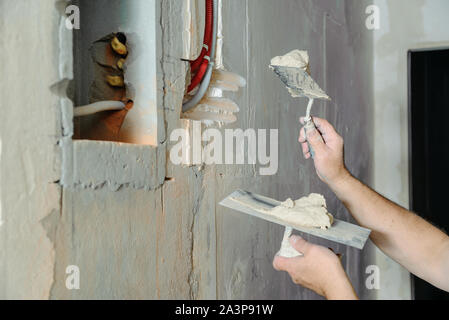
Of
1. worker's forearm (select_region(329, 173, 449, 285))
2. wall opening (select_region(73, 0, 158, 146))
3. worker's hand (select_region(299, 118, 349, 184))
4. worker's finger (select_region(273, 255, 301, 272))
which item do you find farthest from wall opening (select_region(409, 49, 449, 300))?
wall opening (select_region(73, 0, 158, 146))

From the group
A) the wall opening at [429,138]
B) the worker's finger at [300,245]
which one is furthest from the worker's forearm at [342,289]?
the wall opening at [429,138]

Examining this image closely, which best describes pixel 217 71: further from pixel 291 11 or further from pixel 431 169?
pixel 431 169

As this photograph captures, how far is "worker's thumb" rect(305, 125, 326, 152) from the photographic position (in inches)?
60.6

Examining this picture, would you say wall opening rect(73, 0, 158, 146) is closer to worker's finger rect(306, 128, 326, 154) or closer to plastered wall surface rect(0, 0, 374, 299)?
plastered wall surface rect(0, 0, 374, 299)

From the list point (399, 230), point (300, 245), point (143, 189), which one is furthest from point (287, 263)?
point (399, 230)

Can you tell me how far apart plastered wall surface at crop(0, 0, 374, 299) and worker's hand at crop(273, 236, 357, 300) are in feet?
1.06

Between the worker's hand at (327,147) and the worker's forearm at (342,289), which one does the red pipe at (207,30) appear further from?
the worker's forearm at (342,289)

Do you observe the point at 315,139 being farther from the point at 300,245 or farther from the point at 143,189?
the point at 143,189

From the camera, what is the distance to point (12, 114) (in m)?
0.87

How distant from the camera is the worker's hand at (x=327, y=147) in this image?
1.56 meters

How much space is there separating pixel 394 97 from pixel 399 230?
2.57 metres

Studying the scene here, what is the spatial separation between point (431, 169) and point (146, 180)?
A: 3334 mm

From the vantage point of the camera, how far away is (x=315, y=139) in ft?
5.12

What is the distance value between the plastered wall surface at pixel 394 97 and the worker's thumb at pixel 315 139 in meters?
2.61
